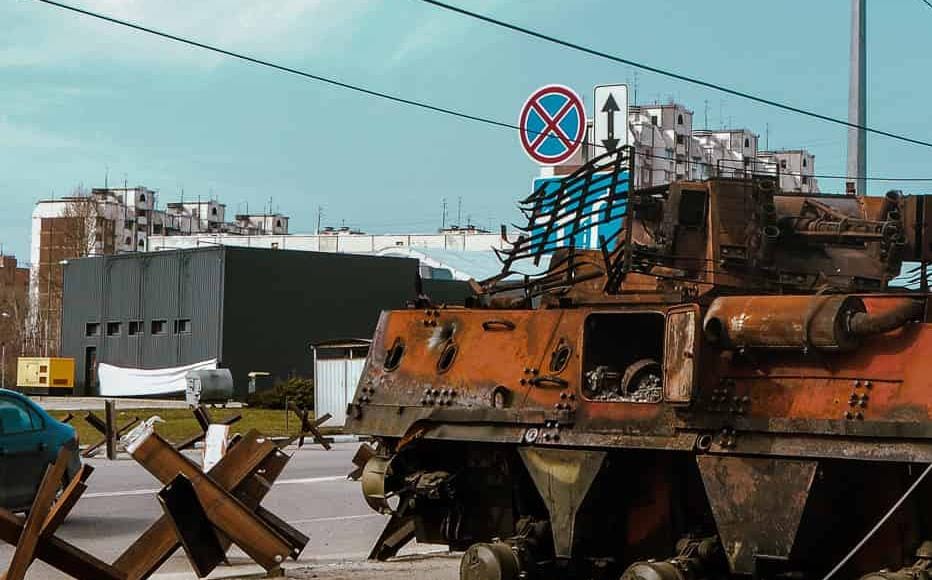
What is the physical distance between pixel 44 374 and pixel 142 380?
615 cm

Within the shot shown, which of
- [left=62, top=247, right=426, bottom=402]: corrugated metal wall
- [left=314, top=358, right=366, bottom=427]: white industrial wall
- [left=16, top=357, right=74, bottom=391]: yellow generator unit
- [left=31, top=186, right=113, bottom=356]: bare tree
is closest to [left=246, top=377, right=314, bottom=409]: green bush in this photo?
[left=314, top=358, right=366, bottom=427]: white industrial wall

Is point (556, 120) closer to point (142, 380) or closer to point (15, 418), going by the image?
point (15, 418)

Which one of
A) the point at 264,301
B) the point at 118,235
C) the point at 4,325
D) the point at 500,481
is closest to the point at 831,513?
the point at 500,481

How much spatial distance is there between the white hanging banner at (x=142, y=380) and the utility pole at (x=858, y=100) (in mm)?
38005

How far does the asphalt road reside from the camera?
1290cm

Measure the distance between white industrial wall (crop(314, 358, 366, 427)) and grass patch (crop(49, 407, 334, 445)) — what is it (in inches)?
33.8

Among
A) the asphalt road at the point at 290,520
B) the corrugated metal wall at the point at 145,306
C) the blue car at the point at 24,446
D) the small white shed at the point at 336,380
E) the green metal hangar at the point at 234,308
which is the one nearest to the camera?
the asphalt road at the point at 290,520

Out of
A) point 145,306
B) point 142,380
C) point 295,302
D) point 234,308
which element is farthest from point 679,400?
point 145,306

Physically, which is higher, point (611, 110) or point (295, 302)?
point (611, 110)

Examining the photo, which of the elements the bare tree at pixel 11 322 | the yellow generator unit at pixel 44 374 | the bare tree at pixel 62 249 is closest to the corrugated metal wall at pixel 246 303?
the yellow generator unit at pixel 44 374

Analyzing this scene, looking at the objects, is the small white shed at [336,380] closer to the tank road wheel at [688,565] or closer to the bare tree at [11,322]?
the tank road wheel at [688,565]

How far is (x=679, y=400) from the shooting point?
9.17 metres

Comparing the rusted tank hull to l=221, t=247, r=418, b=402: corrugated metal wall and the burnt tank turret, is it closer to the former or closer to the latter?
the burnt tank turret

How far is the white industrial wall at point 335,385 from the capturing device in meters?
37.6
